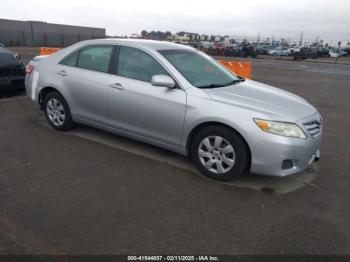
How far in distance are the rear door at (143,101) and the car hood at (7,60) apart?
4.24 m

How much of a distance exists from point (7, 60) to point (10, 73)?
325 mm

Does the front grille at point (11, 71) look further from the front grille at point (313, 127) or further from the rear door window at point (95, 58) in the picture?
the front grille at point (313, 127)

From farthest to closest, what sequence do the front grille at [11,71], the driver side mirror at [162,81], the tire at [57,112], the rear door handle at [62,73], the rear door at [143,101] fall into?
1. the front grille at [11,71]
2. the tire at [57,112]
3. the rear door handle at [62,73]
4. the rear door at [143,101]
5. the driver side mirror at [162,81]

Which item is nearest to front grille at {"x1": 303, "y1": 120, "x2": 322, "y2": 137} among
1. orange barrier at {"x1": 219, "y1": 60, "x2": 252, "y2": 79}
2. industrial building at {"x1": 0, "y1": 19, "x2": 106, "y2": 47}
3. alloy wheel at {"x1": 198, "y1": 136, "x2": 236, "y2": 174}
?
alloy wheel at {"x1": 198, "y1": 136, "x2": 236, "y2": 174}

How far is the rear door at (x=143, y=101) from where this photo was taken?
13.1ft

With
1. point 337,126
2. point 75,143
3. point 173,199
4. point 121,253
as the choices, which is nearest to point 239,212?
point 173,199

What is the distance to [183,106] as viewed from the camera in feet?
12.7

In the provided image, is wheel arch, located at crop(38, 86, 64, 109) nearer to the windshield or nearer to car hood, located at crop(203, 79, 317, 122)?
the windshield

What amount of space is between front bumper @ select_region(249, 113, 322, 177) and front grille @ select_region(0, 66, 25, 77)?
627 cm

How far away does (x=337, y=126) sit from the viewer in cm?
668

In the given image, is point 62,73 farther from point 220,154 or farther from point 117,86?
point 220,154

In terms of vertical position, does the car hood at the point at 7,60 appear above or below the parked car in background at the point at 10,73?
above

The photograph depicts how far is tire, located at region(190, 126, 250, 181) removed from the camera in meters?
3.64

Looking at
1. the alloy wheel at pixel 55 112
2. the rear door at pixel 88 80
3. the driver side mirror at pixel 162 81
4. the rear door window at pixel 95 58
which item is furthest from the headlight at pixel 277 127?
the alloy wheel at pixel 55 112
